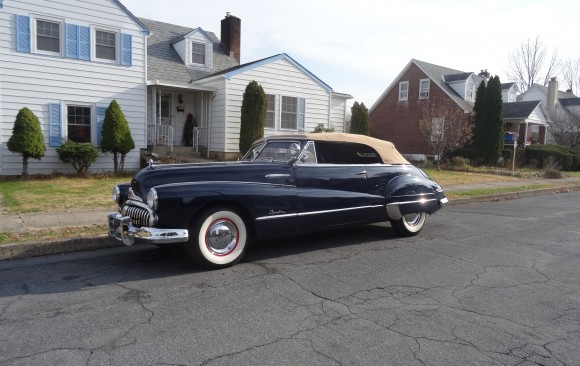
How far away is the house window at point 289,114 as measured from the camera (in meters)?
20.1

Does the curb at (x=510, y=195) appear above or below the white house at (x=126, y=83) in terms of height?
below

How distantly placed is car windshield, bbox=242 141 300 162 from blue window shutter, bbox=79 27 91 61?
1105 cm

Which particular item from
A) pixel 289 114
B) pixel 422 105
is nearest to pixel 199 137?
pixel 289 114

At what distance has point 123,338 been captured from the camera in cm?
356

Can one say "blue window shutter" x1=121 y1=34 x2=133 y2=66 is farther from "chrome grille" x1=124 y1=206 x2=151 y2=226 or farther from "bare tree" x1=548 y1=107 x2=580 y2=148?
"bare tree" x1=548 y1=107 x2=580 y2=148

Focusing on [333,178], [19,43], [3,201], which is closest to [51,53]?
[19,43]

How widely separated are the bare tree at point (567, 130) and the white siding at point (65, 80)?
28680 millimetres

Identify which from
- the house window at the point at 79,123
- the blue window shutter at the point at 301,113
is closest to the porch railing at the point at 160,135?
the house window at the point at 79,123

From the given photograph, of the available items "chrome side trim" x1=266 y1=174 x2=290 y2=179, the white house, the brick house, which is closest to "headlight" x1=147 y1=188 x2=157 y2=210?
"chrome side trim" x1=266 y1=174 x2=290 y2=179

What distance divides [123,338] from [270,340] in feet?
3.77

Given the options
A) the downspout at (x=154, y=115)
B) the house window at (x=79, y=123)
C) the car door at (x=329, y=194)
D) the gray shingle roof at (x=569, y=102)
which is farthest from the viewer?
the gray shingle roof at (x=569, y=102)

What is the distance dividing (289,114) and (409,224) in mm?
13367

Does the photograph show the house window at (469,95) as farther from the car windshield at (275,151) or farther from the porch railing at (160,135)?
the car windshield at (275,151)

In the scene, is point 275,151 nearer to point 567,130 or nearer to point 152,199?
point 152,199
